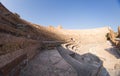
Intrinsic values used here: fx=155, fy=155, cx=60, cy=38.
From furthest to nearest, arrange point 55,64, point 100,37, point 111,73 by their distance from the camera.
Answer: point 100,37 → point 111,73 → point 55,64

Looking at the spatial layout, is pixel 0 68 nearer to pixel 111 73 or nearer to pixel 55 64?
pixel 55 64

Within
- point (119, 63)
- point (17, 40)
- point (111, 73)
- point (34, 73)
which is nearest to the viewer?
point (17, 40)

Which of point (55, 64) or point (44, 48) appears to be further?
point (44, 48)

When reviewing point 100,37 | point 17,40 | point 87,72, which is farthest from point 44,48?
point 100,37

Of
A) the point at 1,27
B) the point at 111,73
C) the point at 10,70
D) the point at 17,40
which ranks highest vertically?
the point at 1,27

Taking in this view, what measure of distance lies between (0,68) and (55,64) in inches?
96.0

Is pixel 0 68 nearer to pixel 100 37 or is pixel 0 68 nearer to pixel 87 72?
pixel 87 72

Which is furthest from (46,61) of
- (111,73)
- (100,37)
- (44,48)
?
(100,37)

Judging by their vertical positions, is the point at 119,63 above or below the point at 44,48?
below

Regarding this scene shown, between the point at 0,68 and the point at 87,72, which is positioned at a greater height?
the point at 0,68

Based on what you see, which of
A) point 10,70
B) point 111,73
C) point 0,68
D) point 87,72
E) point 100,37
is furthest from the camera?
point 100,37

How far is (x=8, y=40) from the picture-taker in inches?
104

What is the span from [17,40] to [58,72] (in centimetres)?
165

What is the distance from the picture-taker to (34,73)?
12.8ft
